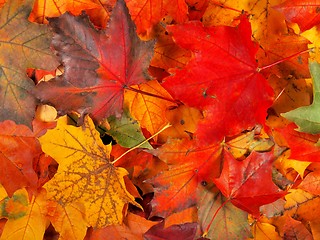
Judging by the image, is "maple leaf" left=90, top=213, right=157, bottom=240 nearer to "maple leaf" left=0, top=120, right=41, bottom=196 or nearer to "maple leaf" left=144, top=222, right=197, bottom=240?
"maple leaf" left=144, top=222, right=197, bottom=240

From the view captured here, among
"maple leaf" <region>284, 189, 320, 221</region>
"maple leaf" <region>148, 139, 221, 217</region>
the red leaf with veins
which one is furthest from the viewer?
"maple leaf" <region>284, 189, 320, 221</region>

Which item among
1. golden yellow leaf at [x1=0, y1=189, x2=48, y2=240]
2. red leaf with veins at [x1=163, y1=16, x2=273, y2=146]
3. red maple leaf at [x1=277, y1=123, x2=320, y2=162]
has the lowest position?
golden yellow leaf at [x1=0, y1=189, x2=48, y2=240]

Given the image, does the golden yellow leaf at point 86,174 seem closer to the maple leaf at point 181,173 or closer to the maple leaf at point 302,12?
the maple leaf at point 181,173

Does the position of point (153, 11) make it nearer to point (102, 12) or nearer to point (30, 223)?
point (102, 12)

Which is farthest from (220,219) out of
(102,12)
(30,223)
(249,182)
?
(102,12)

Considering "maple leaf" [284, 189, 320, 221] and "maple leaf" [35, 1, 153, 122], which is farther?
"maple leaf" [284, 189, 320, 221]

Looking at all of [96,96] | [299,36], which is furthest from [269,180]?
[96,96]

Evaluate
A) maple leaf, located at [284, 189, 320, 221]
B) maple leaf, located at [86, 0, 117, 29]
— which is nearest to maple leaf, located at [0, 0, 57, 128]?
maple leaf, located at [86, 0, 117, 29]
